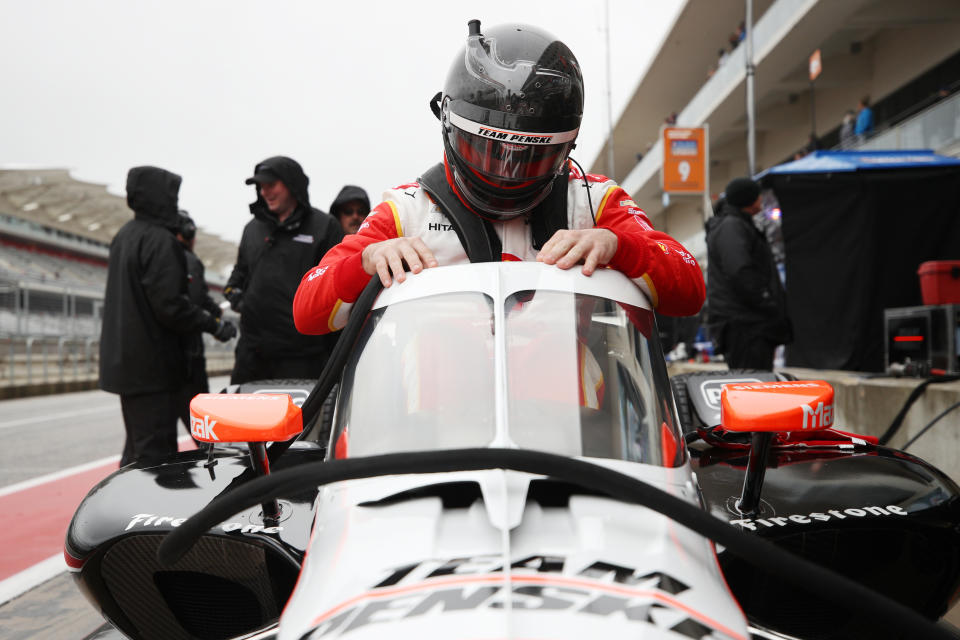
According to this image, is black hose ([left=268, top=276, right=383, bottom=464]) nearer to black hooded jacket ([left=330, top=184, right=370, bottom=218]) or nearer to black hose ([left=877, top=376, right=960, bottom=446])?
black hose ([left=877, top=376, right=960, bottom=446])

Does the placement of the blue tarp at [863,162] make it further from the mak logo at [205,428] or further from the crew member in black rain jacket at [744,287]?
the mak logo at [205,428]

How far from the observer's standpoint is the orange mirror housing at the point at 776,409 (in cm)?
159

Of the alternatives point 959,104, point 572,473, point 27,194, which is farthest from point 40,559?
point 27,194

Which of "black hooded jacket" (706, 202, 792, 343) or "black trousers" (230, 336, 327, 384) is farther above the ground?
"black hooded jacket" (706, 202, 792, 343)

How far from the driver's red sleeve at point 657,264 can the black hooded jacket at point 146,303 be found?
9.86 ft

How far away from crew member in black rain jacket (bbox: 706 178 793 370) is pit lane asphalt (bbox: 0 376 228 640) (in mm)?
5079

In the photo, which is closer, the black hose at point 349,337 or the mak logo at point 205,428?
the mak logo at point 205,428

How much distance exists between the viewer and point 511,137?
7.07 feet

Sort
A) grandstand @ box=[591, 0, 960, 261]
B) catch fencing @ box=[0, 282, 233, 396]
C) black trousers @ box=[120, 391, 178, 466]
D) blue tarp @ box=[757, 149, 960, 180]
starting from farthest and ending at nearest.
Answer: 1. catch fencing @ box=[0, 282, 233, 396]
2. grandstand @ box=[591, 0, 960, 261]
3. blue tarp @ box=[757, 149, 960, 180]
4. black trousers @ box=[120, 391, 178, 466]

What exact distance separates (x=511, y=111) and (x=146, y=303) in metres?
3.23

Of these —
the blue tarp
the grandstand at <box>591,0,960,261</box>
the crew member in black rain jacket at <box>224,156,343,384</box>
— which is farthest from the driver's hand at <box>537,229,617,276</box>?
the grandstand at <box>591,0,960,261</box>

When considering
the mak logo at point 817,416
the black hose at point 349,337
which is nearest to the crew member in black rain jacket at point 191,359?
the black hose at point 349,337

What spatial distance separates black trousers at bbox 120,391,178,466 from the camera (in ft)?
14.3

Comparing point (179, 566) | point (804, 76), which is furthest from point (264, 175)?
point (804, 76)
